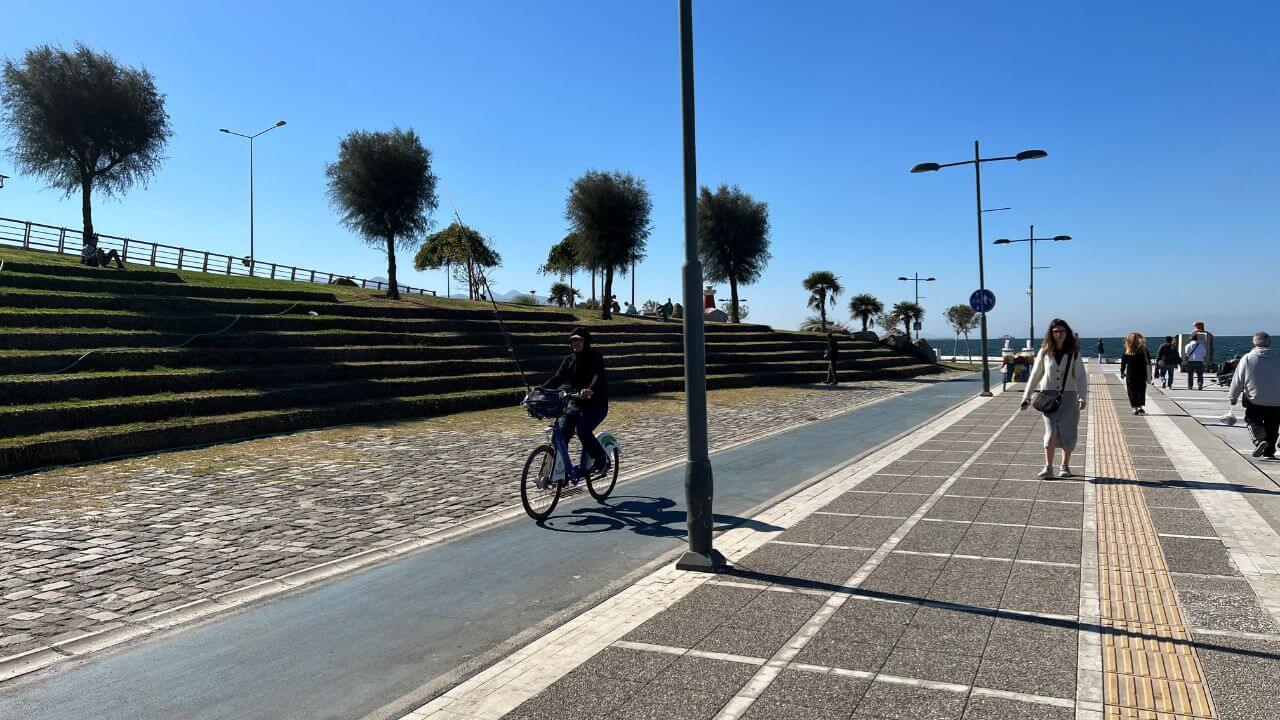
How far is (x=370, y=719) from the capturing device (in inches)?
149

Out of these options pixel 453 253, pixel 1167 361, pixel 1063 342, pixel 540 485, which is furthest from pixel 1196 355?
pixel 453 253

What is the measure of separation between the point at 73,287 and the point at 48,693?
21773 mm

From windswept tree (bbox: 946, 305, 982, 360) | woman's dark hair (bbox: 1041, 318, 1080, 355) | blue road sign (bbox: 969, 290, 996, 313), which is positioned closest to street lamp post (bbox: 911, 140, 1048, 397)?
blue road sign (bbox: 969, 290, 996, 313)

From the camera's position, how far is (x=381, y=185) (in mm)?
36875

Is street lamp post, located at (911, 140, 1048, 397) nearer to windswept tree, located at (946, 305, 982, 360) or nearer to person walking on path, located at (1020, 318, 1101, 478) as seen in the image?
person walking on path, located at (1020, 318, 1101, 478)

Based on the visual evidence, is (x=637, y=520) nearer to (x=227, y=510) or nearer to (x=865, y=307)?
(x=227, y=510)

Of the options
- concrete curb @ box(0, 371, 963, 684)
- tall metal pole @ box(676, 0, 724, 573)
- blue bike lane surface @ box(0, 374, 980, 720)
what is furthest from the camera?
tall metal pole @ box(676, 0, 724, 573)

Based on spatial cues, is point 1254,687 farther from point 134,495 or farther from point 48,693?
point 134,495

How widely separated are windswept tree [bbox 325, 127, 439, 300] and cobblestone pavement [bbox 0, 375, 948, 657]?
24.0 meters


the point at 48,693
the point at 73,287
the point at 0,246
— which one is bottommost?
the point at 48,693

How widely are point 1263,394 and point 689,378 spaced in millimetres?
9224

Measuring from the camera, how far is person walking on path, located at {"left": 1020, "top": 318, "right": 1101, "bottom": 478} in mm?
9438

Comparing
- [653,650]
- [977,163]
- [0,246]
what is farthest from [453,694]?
[0,246]

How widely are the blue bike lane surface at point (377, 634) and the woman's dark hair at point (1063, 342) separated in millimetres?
4498
